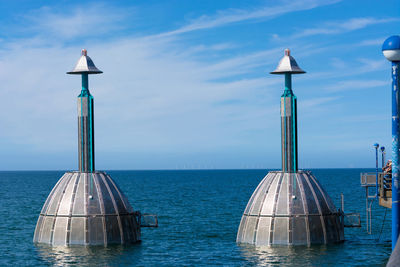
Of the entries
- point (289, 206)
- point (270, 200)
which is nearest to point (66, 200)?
point (270, 200)

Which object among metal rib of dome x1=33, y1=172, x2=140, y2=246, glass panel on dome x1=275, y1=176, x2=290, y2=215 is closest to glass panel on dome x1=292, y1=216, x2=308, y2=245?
glass panel on dome x1=275, y1=176, x2=290, y2=215

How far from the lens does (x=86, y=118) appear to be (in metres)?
43.3

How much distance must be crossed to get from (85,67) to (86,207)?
9679mm

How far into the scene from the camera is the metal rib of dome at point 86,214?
4088cm

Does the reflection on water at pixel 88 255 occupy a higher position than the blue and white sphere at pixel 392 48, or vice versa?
the blue and white sphere at pixel 392 48

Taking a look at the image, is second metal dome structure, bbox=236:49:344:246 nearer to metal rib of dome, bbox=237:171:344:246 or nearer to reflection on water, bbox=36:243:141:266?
metal rib of dome, bbox=237:171:344:246

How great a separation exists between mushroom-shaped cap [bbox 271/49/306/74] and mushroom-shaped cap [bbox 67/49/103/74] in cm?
1223

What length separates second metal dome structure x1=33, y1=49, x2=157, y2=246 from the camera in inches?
1612

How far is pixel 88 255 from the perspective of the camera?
39.3 m

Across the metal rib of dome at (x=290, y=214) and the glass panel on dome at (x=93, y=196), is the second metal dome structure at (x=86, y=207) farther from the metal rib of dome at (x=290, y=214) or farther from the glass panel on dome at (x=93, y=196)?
Answer: the metal rib of dome at (x=290, y=214)

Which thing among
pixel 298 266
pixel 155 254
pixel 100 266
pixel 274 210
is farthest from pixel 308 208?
pixel 100 266

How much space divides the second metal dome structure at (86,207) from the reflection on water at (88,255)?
41 centimetres

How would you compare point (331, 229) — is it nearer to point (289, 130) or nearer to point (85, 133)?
point (289, 130)

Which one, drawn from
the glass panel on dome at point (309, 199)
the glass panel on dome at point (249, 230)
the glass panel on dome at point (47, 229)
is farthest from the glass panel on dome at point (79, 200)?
the glass panel on dome at point (309, 199)
